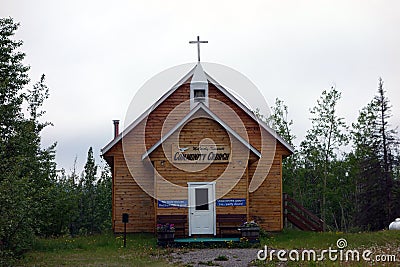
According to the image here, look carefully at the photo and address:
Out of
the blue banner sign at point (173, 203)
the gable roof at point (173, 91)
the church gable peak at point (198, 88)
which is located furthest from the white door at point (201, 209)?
the church gable peak at point (198, 88)

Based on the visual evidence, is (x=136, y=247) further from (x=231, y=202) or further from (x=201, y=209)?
(x=231, y=202)

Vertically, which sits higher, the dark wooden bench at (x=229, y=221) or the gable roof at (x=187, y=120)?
the gable roof at (x=187, y=120)

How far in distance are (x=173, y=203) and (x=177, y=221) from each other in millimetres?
657

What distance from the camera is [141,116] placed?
970 inches

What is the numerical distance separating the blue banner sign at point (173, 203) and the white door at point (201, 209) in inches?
8.4

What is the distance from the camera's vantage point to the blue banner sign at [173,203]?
21.7 metres

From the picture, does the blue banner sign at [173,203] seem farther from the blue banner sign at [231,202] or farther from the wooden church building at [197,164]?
the blue banner sign at [231,202]

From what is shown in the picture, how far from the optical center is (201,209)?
865 inches

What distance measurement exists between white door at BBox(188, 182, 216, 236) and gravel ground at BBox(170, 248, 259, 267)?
2825mm

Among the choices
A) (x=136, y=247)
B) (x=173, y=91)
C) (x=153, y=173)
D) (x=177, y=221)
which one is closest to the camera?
(x=136, y=247)

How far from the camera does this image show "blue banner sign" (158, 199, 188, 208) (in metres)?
21.7

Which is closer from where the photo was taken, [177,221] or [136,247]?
[136,247]

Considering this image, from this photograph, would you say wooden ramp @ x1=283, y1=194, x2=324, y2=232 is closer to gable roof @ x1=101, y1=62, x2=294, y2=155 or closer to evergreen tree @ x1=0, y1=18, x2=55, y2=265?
gable roof @ x1=101, y1=62, x2=294, y2=155

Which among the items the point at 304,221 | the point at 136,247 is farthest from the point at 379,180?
the point at 136,247
